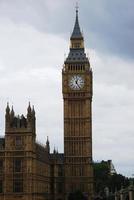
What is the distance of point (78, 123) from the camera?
133 meters

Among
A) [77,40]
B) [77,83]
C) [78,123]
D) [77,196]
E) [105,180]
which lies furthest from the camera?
[105,180]

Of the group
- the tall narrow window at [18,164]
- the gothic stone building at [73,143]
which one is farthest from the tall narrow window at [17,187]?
the gothic stone building at [73,143]

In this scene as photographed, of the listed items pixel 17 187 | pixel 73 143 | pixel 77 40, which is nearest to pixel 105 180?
pixel 73 143

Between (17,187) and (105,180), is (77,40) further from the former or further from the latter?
(17,187)

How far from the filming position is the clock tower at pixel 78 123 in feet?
429

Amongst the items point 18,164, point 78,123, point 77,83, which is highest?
point 77,83

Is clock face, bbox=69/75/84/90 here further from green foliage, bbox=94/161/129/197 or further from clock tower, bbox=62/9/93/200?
green foliage, bbox=94/161/129/197

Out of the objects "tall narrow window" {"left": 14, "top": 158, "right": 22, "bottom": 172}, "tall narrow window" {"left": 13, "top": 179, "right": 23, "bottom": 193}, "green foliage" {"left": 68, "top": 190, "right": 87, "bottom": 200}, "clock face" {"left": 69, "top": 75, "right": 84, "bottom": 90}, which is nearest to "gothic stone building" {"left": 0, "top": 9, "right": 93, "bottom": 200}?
"clock face" {"left": 69, "top": 75, "right": 84, "bottom": 90}

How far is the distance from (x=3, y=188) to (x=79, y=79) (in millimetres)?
34301

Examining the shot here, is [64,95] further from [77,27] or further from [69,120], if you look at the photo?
[77,27]

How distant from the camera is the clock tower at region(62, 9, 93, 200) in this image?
130625 mm

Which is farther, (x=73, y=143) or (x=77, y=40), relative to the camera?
(x=77, y=40)

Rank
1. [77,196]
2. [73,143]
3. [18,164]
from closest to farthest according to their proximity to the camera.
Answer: [18,164] → [77,196] → [73,143]

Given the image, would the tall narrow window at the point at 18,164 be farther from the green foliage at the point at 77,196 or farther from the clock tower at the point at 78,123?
the clock tower at the point at 78,123
